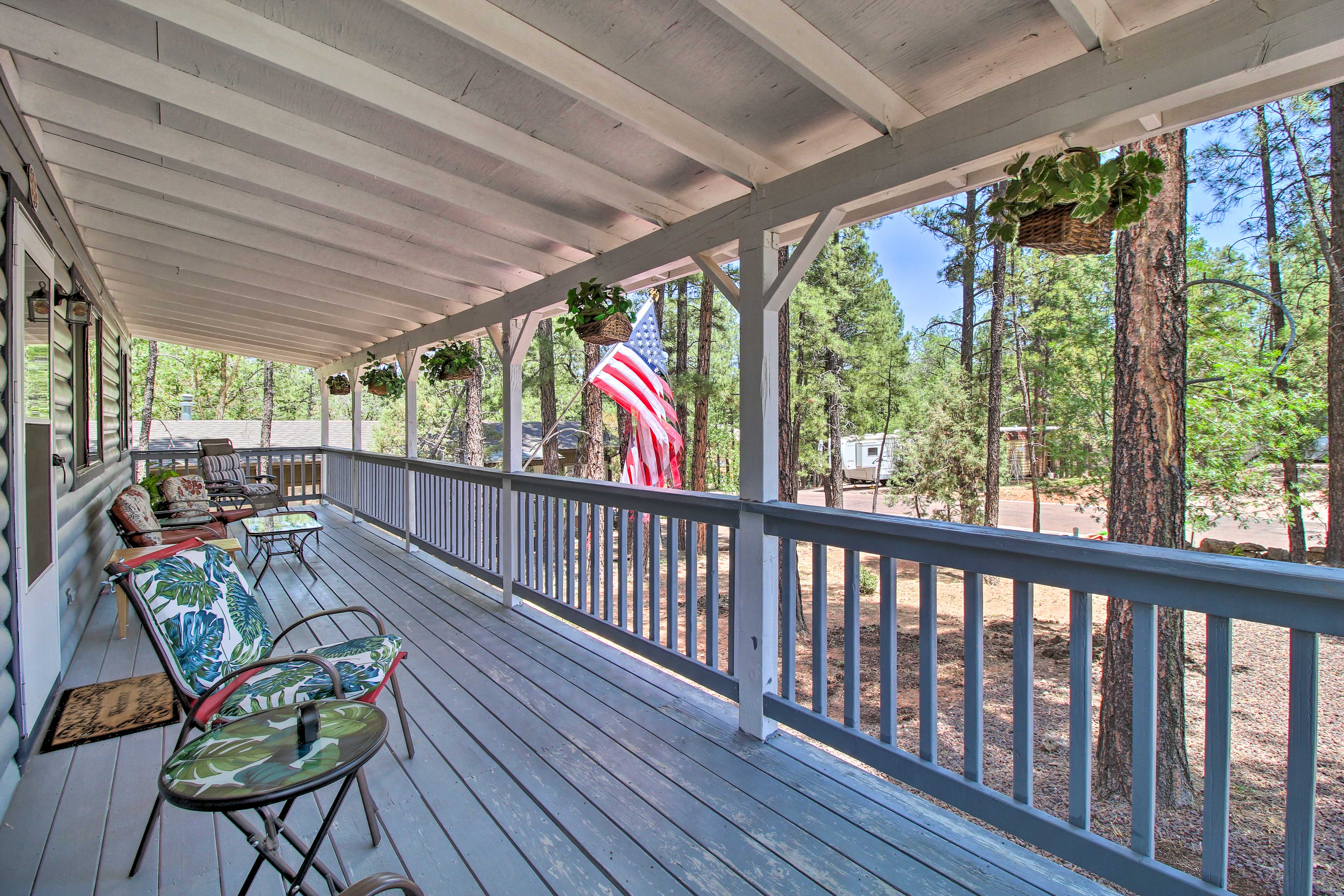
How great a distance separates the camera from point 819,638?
249cm

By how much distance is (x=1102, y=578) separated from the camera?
167 cm

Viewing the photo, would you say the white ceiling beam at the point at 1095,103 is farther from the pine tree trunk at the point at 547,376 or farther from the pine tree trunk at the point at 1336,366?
the pine tree trunk at the point at 547,376

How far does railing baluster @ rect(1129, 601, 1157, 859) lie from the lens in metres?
1.61

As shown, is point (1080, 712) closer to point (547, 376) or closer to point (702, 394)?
point (702, 394)

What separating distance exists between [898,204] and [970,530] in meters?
1.30

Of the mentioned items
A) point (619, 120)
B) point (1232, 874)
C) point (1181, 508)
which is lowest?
point (1232, 874)

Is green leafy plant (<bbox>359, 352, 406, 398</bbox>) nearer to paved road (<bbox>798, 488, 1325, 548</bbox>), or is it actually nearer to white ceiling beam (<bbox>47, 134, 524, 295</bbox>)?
white ceiling beam (<bbox>47, 134, 524, 295</bbox>)

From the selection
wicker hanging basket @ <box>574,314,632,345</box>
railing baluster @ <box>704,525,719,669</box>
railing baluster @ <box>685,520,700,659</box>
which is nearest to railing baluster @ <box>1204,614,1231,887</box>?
railing baluster @ <box>704,525,719,669</box>

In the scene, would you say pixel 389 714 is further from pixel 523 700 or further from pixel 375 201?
pixel 375 201

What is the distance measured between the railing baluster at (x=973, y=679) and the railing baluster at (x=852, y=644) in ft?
1.28

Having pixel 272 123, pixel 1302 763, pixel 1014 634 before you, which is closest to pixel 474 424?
pixel 272 123

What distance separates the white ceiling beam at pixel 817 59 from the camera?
1.78m

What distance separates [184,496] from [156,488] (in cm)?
29

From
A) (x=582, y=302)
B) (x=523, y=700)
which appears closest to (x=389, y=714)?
(x=523, y=700)
